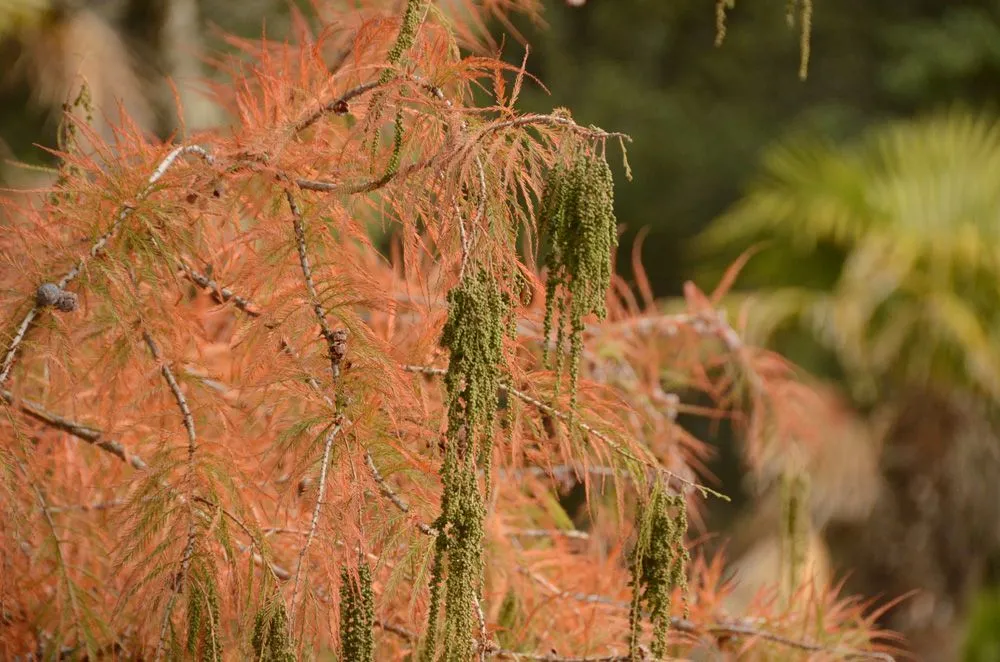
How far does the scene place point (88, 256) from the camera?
1042 millimetres

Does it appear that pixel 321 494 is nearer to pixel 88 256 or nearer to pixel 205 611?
pixel 205 611

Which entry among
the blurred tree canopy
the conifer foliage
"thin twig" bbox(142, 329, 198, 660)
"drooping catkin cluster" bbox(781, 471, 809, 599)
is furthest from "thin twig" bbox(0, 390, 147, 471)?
the blurred tree canopy

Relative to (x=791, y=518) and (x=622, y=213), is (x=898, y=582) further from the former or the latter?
(x=622, y=213)

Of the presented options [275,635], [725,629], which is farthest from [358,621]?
[725,629]

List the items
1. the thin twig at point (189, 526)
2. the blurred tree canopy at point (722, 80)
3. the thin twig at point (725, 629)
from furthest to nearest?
the blurred tree canopy at point (722, 80), the thin twig at point (725, 629), the thin twig at point (189, 526)

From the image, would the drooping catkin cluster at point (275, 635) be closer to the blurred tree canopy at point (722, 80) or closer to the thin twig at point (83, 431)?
the thin twig at point (83, 431)

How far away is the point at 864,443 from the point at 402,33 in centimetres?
322

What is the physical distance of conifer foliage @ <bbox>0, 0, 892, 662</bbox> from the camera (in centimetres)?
95

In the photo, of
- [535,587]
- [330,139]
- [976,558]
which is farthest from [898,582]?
[330,139]

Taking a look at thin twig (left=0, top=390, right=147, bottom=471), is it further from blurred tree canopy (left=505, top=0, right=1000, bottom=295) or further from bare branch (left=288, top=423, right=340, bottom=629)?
blurred tree canopy (left=505, top=0, right=1000, bottom=295)

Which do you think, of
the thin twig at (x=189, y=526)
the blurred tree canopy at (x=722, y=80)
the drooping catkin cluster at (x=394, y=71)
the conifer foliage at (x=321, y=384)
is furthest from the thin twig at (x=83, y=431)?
the blurred tree canopy at (x=722, y=80)

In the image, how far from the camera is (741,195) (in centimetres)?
833

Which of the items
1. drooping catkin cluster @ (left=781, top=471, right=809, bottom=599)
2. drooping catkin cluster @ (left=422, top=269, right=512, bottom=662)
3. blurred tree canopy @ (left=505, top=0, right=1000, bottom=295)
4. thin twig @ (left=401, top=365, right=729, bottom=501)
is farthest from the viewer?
blurred tree canopy @ (left=505, top=0, right=1000, bottom=295)

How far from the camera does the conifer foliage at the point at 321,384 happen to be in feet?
3.11
